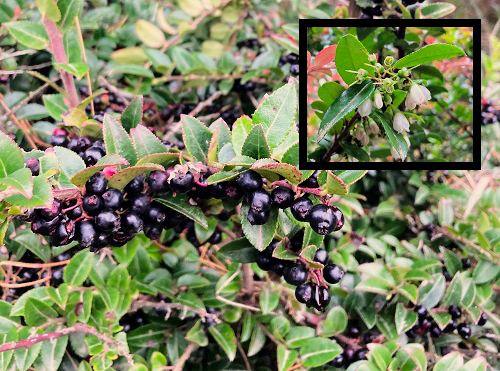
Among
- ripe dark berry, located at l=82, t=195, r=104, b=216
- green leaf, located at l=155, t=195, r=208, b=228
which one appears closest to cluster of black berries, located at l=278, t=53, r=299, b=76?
green leaf, located at l=155, t=195, r=208, b=228

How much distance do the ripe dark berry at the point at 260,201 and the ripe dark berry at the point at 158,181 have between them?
166 mm

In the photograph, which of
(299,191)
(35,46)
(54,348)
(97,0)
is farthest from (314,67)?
(97,0)

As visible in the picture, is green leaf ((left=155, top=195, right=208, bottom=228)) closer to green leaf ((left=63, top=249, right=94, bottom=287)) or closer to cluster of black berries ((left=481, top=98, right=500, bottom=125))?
green leaf ((left=63, top=249, right=94, bottom=287))

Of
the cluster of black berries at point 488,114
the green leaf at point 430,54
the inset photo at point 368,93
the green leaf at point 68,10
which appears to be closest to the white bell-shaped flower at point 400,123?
the inset photo at point 368,93

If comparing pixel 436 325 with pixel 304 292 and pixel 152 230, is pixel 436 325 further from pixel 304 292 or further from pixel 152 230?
pixel 152 230

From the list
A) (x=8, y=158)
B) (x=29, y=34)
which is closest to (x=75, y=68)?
(x=29, y=34)

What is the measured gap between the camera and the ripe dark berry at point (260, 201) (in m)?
0.74

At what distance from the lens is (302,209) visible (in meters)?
0.75

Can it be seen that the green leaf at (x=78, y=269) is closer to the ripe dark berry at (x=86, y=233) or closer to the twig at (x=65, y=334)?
the twig at (x=65, y=334)

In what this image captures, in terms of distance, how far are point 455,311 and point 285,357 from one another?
0.50 metres

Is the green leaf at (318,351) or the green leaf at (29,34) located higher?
the green leaf at (29,34)

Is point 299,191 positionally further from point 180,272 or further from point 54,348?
point 54,348

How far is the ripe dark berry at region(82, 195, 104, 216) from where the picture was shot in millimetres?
749

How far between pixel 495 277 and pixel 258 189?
3.01 ft
